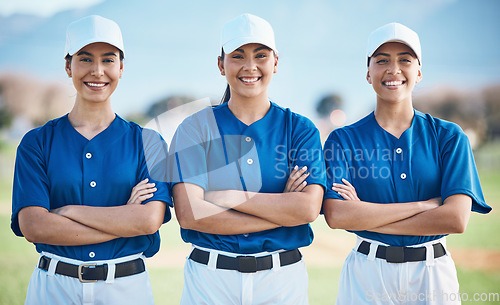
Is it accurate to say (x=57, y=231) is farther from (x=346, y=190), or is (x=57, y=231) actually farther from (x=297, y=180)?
(x=346, y=190)

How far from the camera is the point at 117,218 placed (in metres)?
2.50

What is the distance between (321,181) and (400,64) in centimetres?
85

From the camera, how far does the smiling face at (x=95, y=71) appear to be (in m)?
2.70

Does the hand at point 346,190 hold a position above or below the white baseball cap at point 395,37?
below

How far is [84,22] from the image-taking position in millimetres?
2744

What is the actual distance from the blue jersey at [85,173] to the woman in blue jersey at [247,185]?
173 millimetres

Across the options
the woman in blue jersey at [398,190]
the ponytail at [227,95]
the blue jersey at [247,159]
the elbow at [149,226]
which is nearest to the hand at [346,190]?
the woman in blue jersey at [398,190]

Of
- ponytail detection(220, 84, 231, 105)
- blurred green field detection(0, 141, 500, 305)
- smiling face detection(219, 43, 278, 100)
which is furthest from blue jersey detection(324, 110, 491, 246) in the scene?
blurred green field detection(0, 141, 500, 305)

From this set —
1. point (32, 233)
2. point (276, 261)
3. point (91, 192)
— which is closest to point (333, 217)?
point (276, 261)

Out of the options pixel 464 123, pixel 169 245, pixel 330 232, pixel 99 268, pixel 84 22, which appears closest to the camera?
pixel 99 268

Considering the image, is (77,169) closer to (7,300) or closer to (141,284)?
(141,284)

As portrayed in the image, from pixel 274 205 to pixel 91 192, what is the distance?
0.93 metres

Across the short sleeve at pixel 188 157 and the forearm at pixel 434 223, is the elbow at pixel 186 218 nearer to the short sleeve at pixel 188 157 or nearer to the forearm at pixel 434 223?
the short sleeve at pixel 188 157

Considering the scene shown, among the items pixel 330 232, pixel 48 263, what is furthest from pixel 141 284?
pixel 330 232
